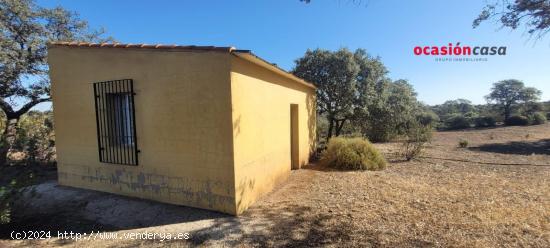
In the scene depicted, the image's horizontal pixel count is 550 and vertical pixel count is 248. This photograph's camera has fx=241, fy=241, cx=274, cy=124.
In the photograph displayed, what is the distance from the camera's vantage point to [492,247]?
3.25 m

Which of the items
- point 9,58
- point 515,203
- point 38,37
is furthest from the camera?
point 38,37

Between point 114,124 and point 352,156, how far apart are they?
6738 millimetres

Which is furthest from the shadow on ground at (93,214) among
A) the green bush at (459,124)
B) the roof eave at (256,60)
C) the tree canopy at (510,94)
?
the tree canopy at (510,94)

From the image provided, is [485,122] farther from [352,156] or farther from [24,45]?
[24,45]

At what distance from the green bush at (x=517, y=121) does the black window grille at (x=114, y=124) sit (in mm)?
33958

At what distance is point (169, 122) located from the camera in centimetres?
471

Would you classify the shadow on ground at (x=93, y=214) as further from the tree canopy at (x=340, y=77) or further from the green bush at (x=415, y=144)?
the tree canopy at (x=340, y=77)

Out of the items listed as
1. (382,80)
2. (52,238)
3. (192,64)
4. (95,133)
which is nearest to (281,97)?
(192,64)

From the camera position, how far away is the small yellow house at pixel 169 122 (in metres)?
4.31

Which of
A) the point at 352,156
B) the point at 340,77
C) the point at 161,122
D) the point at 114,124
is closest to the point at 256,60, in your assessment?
the point at 161,122

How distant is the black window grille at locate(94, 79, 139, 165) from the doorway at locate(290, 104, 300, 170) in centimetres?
467

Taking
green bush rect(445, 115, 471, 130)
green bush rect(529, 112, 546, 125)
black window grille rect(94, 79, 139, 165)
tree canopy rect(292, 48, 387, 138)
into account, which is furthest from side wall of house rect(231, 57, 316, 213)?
green bush rect(529, 112, 546, 125)

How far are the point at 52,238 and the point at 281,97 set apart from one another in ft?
17.3

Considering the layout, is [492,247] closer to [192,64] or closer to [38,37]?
[192,64]
